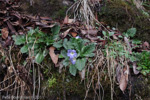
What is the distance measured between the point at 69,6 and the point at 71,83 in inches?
58.4

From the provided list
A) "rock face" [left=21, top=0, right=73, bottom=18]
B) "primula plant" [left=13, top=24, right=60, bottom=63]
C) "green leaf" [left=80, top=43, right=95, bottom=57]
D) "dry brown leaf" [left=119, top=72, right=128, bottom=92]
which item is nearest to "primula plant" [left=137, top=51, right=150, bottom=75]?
"dry brown leaf" [left=119, top=72, right=128, bottom=92]

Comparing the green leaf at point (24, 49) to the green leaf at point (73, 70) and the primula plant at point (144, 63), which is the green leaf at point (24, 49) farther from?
the primula plant at point (144, 63)

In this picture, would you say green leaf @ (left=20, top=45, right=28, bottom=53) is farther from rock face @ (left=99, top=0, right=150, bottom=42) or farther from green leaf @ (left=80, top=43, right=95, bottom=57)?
rock face @ (left=99, top=0, right=150, bottom=42)

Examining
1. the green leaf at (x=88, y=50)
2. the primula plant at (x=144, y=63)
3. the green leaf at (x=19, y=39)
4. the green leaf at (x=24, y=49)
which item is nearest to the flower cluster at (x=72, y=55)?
the green leaf at (x=88, y=50)

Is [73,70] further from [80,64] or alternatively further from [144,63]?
[144,63]

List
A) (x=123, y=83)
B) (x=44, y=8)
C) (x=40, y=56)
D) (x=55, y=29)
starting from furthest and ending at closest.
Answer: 1. (x=44, y=8)
2. (x=55, y=29)
3. (x=40, y=56)
4. (x=123, y=83)

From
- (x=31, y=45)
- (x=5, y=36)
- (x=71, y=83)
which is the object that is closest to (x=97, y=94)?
(x=71, y=83)

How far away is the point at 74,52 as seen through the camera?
1.69 meters

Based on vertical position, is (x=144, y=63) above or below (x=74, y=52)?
below

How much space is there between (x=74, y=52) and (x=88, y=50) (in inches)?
7.7

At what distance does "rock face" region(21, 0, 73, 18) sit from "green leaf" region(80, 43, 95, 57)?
3.12 ft

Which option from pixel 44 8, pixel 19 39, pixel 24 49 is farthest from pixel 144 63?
pixel 44 8

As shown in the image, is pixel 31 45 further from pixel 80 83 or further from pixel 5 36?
pixel 80 83

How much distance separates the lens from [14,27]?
6.56 feet
